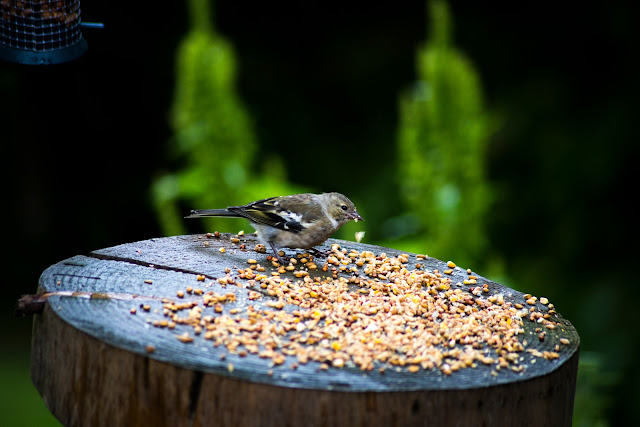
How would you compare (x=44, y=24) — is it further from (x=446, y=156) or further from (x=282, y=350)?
(x=446, y=156)

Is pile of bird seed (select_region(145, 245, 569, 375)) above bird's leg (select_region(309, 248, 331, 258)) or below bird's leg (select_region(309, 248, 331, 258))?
above

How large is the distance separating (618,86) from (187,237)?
3861 mm

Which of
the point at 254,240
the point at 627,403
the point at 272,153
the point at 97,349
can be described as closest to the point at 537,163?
the point at 627,403

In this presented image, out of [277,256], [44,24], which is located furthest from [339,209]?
[44,24]

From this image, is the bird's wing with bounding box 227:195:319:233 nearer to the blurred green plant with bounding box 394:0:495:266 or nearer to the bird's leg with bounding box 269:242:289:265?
the bird's leg with bounding box 269:242:289:265

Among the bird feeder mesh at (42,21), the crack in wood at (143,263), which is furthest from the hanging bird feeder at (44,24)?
the crack in wood at (143,263)

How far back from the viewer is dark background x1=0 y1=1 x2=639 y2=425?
5.93m

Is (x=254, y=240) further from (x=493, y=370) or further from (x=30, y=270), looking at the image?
(x=30, y=270)

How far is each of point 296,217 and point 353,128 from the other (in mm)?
3777

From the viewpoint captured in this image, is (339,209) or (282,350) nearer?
(282,350)

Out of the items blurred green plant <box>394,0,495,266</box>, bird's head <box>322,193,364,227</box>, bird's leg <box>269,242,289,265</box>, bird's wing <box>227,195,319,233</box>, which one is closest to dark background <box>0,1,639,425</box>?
blurred green plant <box>394,0,495,266</box>

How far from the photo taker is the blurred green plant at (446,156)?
498 centimetres

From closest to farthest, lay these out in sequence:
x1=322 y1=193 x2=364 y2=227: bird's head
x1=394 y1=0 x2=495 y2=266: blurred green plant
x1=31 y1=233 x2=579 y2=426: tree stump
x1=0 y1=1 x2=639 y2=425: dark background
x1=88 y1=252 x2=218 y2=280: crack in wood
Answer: x1=31 y1=233 x2=579 y2=426: tree stump → x1=88 y1=252 x2=218 y2=280: crack in wood → x1=322 y1=193 x2=364 y2=227: bird's head → x1=394 y1=0 x2=495 y2=266: blurred green plant → x1=0 y1=1 x2=639 y2=425: dark background

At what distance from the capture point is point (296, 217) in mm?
3617
